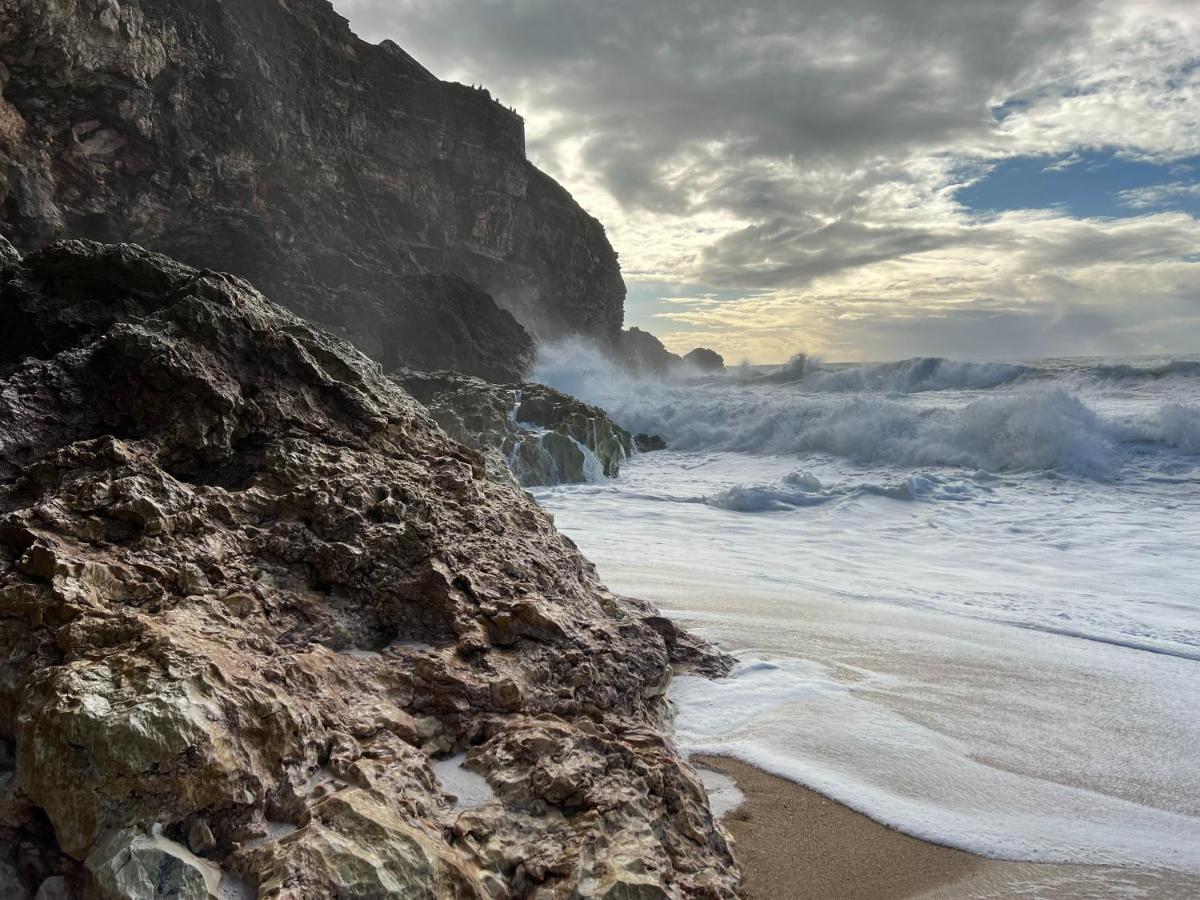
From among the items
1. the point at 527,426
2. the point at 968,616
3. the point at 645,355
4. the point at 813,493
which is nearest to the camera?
the point at 968,616

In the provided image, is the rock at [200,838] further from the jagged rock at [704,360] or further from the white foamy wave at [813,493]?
the jagged rock at [704,360]

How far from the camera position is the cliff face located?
1538cm

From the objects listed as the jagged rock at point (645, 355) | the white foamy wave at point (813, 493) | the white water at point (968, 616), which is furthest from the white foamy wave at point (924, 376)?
the jagged rock at point (645, 355)

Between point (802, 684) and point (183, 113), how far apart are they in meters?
22.9

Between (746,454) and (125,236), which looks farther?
(125,236)

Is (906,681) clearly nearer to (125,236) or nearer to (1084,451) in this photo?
(1084,451)

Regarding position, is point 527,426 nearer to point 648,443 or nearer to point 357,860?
point 648,443

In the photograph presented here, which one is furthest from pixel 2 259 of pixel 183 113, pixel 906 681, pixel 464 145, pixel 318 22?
pixel 464 145

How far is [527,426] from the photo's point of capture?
13.4m

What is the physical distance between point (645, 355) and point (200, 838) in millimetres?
54074

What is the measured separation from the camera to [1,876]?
1.36 m

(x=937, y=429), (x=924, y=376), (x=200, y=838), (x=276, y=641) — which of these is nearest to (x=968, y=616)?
(x=276, y=641)

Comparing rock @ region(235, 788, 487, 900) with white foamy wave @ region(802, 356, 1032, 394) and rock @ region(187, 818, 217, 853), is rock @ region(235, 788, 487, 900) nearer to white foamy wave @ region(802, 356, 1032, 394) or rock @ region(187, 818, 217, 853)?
rock @ region(187, 818, 217, 853)

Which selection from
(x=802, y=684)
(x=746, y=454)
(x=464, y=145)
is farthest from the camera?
(x=464, y=145)
